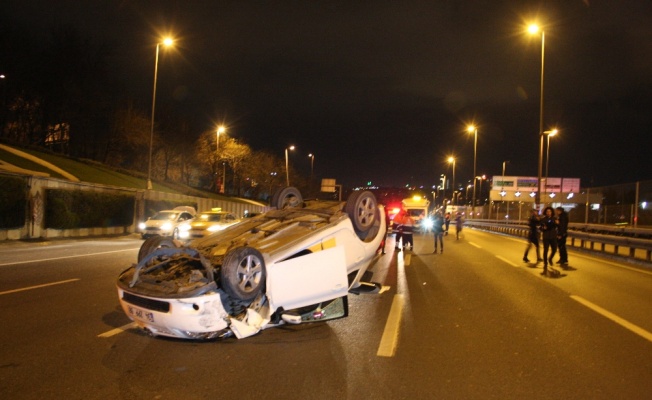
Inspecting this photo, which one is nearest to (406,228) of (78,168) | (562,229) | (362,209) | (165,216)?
(562,229)

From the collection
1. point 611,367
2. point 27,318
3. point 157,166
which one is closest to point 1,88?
point 157,166

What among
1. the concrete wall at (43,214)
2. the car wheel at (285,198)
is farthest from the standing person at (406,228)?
the concrete wall at (43,214)

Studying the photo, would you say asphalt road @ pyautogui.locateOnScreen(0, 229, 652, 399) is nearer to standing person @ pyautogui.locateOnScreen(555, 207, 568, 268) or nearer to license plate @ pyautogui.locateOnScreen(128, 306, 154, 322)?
license plate @ pyautogui.locateOnScreen(128, 306, 154, 322)

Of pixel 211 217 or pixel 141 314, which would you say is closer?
pixel 141 314

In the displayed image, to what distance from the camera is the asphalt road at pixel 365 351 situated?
442 centimetres

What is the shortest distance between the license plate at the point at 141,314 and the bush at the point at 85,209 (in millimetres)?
19264

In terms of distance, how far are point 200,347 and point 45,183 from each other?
19625mm

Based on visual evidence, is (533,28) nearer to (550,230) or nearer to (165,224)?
(550,230)

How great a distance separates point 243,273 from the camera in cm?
522

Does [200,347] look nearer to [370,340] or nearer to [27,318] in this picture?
[370,340]

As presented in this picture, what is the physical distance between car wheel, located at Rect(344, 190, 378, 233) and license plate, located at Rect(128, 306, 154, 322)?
→ 9.90 ft

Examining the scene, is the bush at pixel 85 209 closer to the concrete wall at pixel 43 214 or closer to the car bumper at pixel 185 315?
the concrete wall at pixel 43 214

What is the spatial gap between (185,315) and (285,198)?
4251 millimetres

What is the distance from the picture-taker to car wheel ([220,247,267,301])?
5.07m
